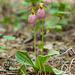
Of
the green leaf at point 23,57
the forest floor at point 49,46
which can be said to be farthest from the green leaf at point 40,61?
the forest floor at point 49,46

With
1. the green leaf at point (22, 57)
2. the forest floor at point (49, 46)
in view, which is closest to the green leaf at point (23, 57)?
the green leaf at point (22, 57)

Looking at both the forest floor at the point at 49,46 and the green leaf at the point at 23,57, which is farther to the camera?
the forest floor at the point at 49,46

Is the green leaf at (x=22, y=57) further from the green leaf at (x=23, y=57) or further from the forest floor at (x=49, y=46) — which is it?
the forest floor at (x=49, y=46)

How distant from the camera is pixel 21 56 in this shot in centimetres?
129

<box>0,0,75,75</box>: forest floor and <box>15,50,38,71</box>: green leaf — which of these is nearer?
<box>15,50,38,71</box>: green leaf

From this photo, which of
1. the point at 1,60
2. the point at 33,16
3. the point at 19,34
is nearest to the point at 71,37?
the point at 19,34

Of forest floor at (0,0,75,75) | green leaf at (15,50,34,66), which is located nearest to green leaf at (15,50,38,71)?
green leaf at (15,50,34,66)

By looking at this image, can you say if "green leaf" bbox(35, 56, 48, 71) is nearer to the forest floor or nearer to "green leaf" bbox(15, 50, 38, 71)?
"green leaf" bbox(15, 50, 38, 71)

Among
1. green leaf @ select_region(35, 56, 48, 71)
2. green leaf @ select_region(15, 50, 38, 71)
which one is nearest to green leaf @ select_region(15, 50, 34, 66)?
green leaf @ select_region(15, 50, 38, 71)

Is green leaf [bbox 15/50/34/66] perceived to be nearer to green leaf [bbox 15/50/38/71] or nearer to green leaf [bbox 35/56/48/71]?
green leaf [bbox 15/50/38/71]

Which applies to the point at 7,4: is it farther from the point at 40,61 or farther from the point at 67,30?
the point at 40,61

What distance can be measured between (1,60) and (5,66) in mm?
208

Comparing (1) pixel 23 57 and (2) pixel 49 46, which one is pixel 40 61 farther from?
(2) pixel 49 46

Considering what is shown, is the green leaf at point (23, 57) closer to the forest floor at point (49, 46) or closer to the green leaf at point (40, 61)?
the green leaf at point (40, 61)
